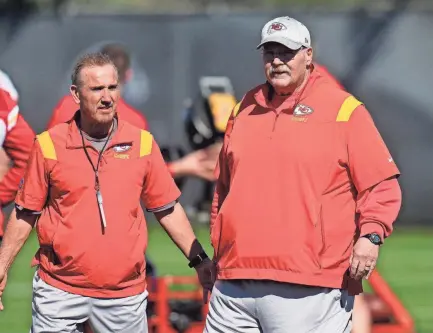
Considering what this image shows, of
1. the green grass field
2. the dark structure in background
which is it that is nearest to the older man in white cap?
the green grass field

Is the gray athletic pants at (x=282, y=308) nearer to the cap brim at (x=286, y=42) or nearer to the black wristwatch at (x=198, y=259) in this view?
the black wristwatch at (x=198, y=259)

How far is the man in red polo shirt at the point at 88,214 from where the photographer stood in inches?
269

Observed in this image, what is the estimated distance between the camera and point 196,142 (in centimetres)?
1188

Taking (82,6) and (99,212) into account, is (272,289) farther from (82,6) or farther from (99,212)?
(82,6)

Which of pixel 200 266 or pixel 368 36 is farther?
pixel 368 36

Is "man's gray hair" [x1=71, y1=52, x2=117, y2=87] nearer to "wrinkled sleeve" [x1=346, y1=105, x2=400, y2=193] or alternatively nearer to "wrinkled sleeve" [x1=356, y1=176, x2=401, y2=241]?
"wrinkled sleeve" [x1=346, y1=105, x2=400, y2=193]

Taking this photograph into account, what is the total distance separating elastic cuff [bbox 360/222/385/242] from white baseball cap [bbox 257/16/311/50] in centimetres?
92

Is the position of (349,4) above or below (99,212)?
below

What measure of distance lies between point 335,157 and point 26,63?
520 inches

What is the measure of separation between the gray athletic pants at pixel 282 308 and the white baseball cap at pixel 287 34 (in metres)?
1.15

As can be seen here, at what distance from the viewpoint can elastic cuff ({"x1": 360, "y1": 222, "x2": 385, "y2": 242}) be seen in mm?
6199

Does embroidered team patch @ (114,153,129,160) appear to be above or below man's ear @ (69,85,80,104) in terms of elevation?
below

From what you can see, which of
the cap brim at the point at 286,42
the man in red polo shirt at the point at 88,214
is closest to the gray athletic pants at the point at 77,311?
the man in red polo shirt at the point at 88,214

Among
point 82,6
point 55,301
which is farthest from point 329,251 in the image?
point 82,6
